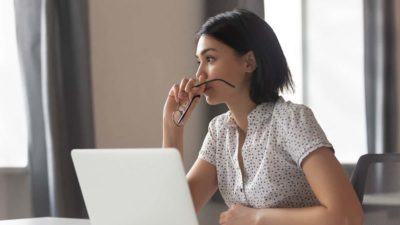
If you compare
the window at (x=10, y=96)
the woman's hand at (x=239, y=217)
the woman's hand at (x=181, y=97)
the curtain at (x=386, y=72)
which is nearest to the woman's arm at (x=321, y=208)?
the woman's hand at (x=239, y=217)

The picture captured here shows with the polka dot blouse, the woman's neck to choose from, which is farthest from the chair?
the woman's neck

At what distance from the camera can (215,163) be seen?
1667 millimetres

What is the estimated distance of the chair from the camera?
1659mm

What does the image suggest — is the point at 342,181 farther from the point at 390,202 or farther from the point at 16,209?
the point at 16,209

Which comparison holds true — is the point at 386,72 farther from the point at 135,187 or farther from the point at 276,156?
the point at 135,187

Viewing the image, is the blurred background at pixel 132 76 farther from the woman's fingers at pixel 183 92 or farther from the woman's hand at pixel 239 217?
the woman's hand at pixel 239 217

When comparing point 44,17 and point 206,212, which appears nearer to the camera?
point 44,17

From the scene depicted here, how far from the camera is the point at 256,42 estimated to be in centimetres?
151

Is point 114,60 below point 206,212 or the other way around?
the other way around

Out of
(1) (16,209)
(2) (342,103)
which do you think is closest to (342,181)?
(1) (16,209)

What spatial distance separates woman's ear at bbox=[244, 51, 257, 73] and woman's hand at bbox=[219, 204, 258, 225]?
0.34 meters

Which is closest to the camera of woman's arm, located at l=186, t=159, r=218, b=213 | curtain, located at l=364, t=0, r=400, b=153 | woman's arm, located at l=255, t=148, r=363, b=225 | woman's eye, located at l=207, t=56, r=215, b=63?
woman's arm, located at l=255, t=148, r=363, b=225

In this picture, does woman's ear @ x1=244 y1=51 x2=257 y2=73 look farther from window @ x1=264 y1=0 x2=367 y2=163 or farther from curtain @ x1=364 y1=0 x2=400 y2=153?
window @ x1=264 y1=0 x2=367 y2=163

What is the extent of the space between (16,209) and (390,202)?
4.79 feet
